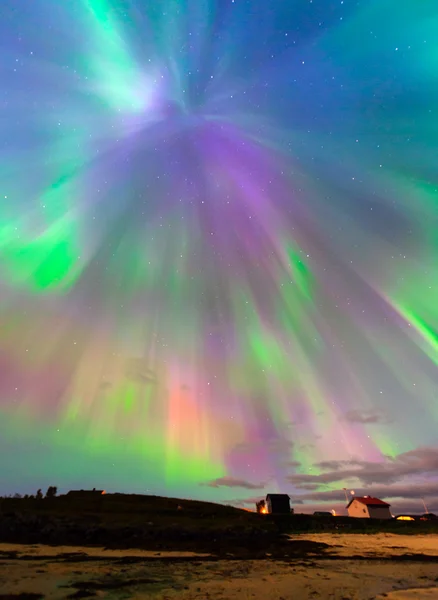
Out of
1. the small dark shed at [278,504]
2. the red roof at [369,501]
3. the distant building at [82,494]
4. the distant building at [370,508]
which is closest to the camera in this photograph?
the distant building at [82,494]

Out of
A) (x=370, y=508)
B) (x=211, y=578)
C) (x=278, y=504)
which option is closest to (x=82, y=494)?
(x=278, y=504)

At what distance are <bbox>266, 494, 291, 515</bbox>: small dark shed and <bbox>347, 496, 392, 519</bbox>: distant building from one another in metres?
25.2

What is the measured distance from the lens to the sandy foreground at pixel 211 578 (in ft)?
47.9

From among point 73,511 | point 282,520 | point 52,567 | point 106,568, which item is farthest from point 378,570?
point 282,520

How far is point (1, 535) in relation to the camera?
36.8 m

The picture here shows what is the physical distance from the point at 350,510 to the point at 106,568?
11932 centimetres

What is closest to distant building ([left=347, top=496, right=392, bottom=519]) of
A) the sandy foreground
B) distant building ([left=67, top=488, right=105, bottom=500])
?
distant building ([left=67, top=488, right=105, bottom=500])

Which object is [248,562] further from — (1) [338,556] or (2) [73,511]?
(2) [73,511]

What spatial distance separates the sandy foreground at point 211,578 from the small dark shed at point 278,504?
72.4m

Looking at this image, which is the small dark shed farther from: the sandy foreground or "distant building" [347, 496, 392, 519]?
the sandy foreground

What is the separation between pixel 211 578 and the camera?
1828 centimetres

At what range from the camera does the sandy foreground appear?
14.6 m

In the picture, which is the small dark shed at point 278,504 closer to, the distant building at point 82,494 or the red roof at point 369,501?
the red roof at point 369,501

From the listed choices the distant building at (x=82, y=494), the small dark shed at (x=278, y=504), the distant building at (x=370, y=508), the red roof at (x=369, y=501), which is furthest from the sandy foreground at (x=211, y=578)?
the red roof at (x=369, y=501)
